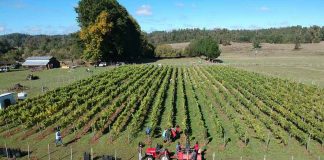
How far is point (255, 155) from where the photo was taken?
23.9m

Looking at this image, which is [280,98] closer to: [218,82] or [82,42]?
[218,82]

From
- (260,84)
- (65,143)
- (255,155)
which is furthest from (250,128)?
(260,84)

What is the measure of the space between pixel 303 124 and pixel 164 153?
42.7 ft

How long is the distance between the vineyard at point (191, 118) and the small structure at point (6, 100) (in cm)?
181

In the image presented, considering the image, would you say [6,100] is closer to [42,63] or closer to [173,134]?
[173,134]

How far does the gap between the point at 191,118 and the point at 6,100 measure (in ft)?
63.9

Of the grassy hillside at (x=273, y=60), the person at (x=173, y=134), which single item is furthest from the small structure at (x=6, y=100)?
the grassy hillside at (x=273, y=60)

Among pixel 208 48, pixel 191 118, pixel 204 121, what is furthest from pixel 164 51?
pixel 204 121

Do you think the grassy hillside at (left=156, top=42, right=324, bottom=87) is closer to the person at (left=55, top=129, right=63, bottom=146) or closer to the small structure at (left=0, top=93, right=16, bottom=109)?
the small structure at (left=0, top=93, right=16, bottom=109)

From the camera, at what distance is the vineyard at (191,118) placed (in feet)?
Answer: 85.6

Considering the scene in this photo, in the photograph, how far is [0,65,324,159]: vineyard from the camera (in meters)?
26.1

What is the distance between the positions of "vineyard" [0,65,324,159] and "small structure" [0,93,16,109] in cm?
181

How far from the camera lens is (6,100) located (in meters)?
37.9

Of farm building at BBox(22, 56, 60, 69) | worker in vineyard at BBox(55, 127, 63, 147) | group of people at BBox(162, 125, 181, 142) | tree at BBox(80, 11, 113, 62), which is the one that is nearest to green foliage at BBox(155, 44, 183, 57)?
tree at BBox(80, 11, 113, 62)
